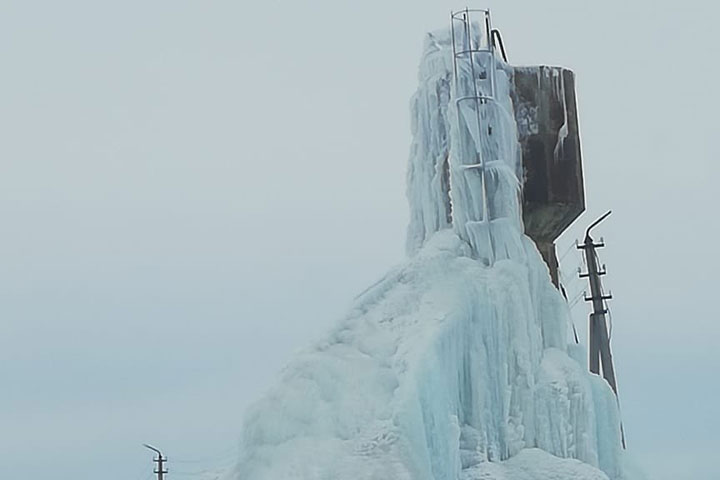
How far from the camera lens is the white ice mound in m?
10.0

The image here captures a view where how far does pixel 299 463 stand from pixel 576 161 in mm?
3921

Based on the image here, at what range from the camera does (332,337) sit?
11.0 metres

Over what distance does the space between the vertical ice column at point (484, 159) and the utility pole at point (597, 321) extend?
35.2 ft

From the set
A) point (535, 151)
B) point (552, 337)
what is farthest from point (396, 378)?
point (535, 151)

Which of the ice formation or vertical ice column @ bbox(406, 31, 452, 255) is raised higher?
vertical ice column @ bbox(406, 31, 452, 255)

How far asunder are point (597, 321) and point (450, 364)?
12863mm

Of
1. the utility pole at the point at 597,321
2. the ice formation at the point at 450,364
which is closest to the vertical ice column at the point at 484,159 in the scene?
the ice formation at the point at 450,364

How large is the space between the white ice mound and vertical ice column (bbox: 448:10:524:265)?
0.62ft

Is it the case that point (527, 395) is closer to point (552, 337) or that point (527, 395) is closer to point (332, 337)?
point (552, 337)

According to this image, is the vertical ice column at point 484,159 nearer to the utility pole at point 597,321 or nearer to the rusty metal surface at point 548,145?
the rusty metal surface at point 548,145

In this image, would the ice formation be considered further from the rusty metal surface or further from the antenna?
the antenna

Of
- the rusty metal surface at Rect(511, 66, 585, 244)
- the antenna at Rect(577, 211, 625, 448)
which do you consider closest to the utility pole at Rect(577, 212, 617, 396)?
the antenna at Rect(577, 211, 625, 448)

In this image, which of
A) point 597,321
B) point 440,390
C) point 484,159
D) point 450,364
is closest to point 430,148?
point 484,159

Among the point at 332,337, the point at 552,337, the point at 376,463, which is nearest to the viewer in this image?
the point at 376,463
